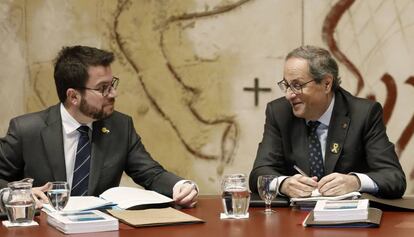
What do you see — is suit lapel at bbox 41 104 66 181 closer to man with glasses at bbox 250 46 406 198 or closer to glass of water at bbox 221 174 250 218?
man with glasses at bbox 250 46 406 198

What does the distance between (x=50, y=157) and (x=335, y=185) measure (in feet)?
4.20

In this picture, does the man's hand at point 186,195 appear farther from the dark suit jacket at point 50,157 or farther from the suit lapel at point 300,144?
the suit lapel at point 300,144

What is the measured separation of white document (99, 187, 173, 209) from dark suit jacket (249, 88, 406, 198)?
0.64m

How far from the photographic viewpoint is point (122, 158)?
11.2 ft

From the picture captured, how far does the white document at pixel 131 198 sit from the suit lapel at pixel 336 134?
0.89 meters

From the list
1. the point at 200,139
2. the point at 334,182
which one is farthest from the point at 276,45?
the point at 334,182

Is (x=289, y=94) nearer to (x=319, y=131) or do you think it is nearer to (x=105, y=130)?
(x=319, y=131)

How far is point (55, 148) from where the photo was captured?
329 cm

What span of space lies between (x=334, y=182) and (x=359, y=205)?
1.32 ft

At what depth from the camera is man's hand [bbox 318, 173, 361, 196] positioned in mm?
2855

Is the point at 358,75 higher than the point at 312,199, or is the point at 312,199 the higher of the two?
the point at 358,75

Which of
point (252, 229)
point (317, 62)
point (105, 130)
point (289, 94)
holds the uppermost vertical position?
point (317, 62)

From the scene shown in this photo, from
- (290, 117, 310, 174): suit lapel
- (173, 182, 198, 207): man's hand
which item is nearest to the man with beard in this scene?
(173, 182, 198, 207): man's hand

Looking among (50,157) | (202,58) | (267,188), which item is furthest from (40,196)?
(202,58)
